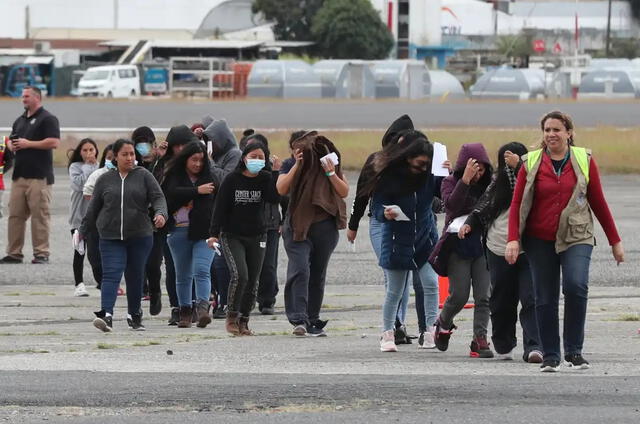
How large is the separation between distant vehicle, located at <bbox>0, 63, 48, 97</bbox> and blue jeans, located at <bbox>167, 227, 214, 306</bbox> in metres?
59.0

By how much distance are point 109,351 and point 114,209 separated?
1970 mm

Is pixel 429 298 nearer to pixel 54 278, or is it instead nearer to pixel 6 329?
pixel 6 329

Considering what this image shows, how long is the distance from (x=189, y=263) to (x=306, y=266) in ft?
4.39

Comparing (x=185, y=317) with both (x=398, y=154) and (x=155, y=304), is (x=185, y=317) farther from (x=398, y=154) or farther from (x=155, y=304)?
(x=398, y=154)

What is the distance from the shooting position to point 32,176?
18828 mm

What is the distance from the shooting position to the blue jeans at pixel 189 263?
13.1 meters

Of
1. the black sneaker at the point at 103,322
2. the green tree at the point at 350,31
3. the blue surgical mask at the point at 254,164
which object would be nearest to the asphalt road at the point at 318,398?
the black sneaker at the point at 103,322

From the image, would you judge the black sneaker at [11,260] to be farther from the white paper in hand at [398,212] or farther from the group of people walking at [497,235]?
the white paper in hand at [398,212]

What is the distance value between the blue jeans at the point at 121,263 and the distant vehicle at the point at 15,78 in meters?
59.1

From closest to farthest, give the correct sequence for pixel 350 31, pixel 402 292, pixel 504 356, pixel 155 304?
pixel 504 356 < pixel 402 292 < pixel 155 304 < pixel 350 31

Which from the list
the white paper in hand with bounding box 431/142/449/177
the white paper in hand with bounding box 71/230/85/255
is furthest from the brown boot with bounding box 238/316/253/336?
the white paper in hand with bounding box 71/230/85/255

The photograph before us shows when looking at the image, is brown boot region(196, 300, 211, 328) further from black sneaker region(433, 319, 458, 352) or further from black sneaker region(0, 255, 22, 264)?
black sneaker region(0, 255, 22, 264)

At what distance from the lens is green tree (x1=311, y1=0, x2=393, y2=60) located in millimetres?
103625

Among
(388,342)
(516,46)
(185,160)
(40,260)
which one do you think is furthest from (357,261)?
(516,46)
